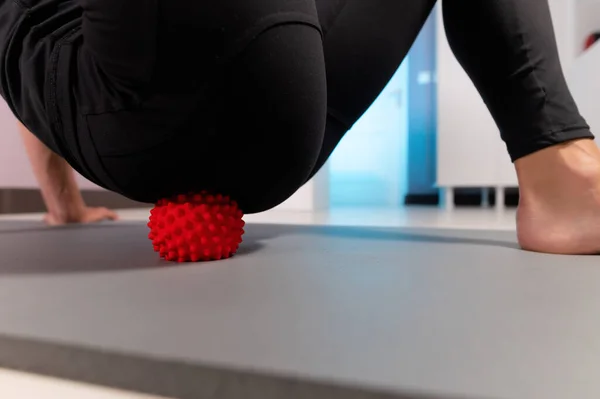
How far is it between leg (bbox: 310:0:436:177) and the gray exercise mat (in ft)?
0.58

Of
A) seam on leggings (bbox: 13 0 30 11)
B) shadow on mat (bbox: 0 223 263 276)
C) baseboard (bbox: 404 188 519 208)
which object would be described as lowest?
baseboard (bbox: 404 188 519 208)

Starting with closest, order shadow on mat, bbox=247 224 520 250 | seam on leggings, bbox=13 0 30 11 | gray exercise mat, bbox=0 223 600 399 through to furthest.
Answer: gray exercise mat, bbox=0 223 600 399 < seam on leggings, bbox=13 0 30 11 < shadow on mat, bbox=247 224 520 250

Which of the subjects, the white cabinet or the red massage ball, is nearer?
the red massage ball

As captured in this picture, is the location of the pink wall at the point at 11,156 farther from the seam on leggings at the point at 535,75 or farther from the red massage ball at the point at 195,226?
the seam on leggings at the point at 535,75

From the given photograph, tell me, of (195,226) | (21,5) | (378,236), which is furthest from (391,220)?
(21,5)

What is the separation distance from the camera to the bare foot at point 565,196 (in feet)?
1.80

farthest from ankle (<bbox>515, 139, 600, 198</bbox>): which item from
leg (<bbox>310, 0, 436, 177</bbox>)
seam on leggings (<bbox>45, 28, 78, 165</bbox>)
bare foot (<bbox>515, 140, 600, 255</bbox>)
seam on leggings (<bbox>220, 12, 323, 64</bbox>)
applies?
seam on leggings (<bbox>45, 28, 78, 165</bbox>)

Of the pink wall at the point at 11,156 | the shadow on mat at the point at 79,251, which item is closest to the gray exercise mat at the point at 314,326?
the shadow on mat at the point at 79,251

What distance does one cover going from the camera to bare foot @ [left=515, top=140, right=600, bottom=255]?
548mm

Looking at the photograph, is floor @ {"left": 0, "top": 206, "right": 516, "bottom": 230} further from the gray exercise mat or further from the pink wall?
the gray exercise mat

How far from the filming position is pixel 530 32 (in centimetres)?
55

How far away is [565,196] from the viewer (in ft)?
1.83

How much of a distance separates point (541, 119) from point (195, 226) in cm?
38

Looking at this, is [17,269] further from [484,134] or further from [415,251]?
[484,134]
